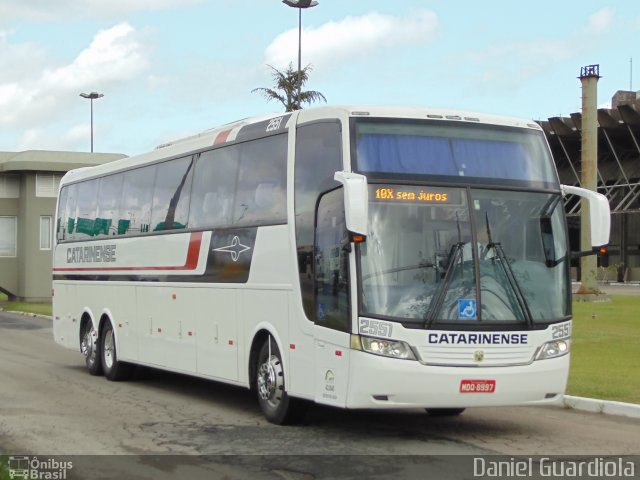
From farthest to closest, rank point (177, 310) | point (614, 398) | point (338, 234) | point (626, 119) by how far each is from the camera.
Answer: point (626, 119)
point (177, 310)
point (614, 398)
point (338, 234)

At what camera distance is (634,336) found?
75.8ft

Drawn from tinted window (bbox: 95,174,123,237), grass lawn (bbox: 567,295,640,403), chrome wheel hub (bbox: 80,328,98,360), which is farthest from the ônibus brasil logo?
chrome wheel hub (bbox: 80,328,98,360)

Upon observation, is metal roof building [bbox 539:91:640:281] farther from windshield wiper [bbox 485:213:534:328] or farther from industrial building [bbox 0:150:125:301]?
windshield wiper [bbox 485:213:534:328]

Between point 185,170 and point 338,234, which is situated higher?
point 185,170

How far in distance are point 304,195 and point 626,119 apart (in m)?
50.3

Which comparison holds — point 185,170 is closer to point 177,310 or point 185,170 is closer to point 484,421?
point 177,310

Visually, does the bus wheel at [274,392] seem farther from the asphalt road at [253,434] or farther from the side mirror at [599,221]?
the side mirror at [599,221]

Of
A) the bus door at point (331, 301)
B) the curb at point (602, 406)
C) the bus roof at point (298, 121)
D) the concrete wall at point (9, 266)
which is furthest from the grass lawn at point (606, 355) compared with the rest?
the concrete wall at point (9, 266)

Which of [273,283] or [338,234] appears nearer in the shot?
[338,234]

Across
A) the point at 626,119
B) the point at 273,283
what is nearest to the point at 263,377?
the point at 273,283

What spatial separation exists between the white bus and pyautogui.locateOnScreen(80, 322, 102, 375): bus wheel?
5.38 meters

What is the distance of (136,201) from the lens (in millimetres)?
16672

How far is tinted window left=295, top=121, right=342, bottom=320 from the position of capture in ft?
35.8

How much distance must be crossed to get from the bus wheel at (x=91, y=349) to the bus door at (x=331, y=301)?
8.11m
